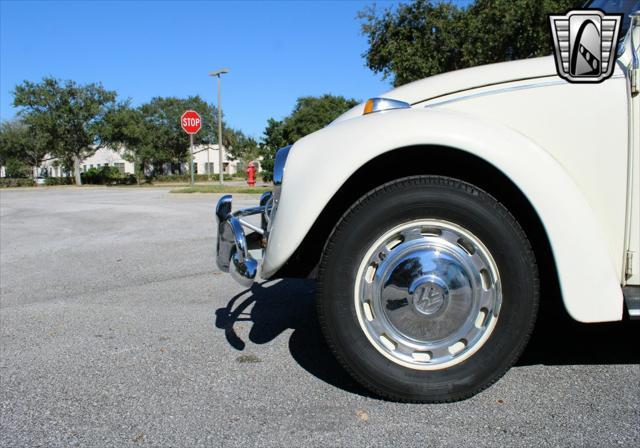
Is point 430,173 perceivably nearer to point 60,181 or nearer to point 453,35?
point 453,35

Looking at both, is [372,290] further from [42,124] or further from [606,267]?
[42,124]

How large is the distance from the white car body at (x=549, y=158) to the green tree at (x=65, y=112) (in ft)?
145

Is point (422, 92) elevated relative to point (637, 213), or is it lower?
elevated

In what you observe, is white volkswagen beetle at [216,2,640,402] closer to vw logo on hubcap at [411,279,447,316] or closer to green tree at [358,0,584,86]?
vw logo on hubcap at [411,279,447,316]

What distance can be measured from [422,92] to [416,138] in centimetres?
49

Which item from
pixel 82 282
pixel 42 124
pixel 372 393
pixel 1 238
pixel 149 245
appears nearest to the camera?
pixel 372 393

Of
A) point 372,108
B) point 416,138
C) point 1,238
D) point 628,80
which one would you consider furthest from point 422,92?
point 1,238

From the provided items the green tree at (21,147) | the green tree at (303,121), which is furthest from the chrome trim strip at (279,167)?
the green tree at (21,147)

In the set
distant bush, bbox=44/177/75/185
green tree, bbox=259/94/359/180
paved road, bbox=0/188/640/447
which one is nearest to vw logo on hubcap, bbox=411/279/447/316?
paved road, bbox=0/188/640/447

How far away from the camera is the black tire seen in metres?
2.04

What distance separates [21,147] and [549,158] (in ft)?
169

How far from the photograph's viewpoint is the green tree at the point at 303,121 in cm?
3644

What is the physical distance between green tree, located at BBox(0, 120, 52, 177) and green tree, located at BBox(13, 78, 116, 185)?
106 centimetres

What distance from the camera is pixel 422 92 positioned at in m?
2.43
